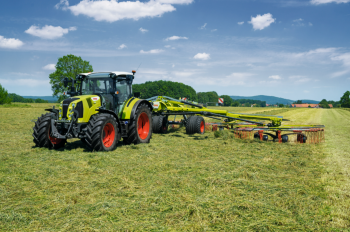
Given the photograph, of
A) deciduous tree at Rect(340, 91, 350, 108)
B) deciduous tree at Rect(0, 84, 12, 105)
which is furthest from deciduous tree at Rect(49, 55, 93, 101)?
deciduous tree at Rect(340, 91, 350, 108)

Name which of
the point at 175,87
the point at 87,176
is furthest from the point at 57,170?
the point at 175,87

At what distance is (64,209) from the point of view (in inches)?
138

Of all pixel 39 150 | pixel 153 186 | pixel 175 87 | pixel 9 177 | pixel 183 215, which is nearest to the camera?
pixel 183 215

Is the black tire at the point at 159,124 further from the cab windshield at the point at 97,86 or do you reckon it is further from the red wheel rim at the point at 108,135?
the red wheel rim at the point at 108,135

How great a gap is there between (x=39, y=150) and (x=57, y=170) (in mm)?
2114

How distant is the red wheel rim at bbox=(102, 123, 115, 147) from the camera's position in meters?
7.19

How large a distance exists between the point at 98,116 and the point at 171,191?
12.0 ft

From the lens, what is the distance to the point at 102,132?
270 inches

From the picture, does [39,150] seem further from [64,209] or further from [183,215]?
→ [183,215]

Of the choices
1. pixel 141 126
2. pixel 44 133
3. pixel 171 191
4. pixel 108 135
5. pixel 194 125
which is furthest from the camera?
pixel 194 125

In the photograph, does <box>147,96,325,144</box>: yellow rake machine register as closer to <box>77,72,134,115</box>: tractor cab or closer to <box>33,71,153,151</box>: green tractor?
<box>33,71,153,151</box>: green tractor

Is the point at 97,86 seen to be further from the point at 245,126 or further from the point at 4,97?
the point at 4,97

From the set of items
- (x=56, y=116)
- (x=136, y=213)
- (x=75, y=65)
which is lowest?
(x=136, y=213)

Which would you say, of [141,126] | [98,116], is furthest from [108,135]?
[141,126]
